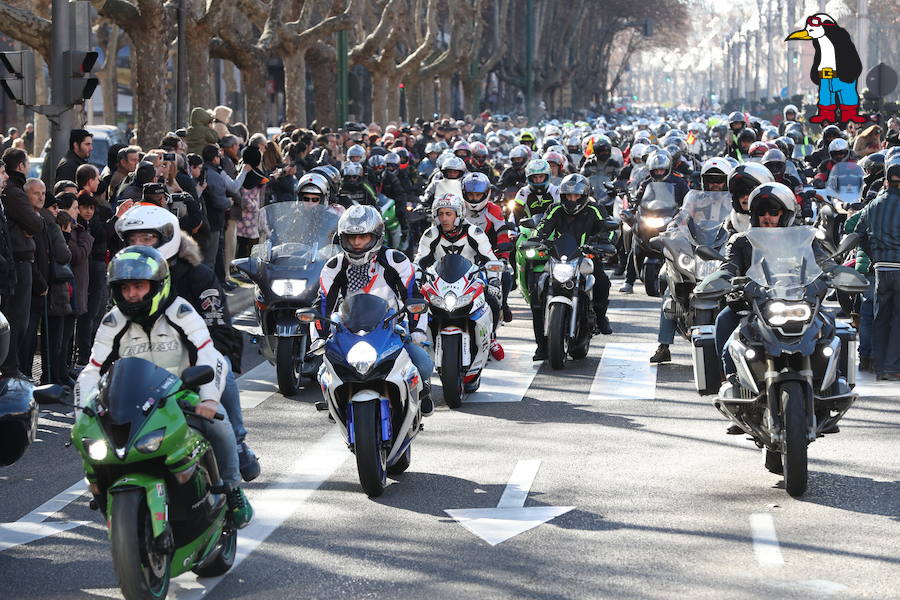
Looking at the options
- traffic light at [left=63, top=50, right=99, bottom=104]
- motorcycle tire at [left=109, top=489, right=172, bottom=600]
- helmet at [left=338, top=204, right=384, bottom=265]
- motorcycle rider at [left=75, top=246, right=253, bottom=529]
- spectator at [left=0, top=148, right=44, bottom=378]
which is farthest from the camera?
traffic light at [left=63, top=50, right=99, bottom=104]

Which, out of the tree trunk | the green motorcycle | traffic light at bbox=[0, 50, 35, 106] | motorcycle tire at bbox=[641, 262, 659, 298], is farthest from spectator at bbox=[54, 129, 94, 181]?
the tree trunk

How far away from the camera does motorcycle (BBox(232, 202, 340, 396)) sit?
1313cm

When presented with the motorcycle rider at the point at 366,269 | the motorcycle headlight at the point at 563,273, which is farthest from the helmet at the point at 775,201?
the motorcycle headlight at the point at 563,273

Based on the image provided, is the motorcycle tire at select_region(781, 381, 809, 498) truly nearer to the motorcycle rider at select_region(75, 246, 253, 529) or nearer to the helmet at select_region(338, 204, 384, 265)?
the motorcycle rider at select_region(75, 246, 253, 529)

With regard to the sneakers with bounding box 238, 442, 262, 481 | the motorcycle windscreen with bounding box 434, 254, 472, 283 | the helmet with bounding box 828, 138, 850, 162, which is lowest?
the sneakers with bounding box 238, 442, 262, 481

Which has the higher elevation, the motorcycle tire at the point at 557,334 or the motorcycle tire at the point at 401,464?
the motorcycle tire at the point at 557,334

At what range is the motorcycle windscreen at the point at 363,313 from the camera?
9.37m

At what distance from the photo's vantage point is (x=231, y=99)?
51125 millimetres

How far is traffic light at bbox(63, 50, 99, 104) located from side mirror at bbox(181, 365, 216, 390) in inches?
405

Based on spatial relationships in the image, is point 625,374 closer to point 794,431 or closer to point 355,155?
point 794,431

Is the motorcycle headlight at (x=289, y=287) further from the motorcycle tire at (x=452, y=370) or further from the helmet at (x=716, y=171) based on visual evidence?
the helmet at (x=716, y=171)

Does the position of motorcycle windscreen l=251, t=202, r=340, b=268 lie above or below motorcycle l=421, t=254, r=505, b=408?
above

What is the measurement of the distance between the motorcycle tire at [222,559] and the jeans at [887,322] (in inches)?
294

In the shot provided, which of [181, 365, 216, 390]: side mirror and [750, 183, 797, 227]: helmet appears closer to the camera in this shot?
[181, 365, 216, 390]: side mirror
